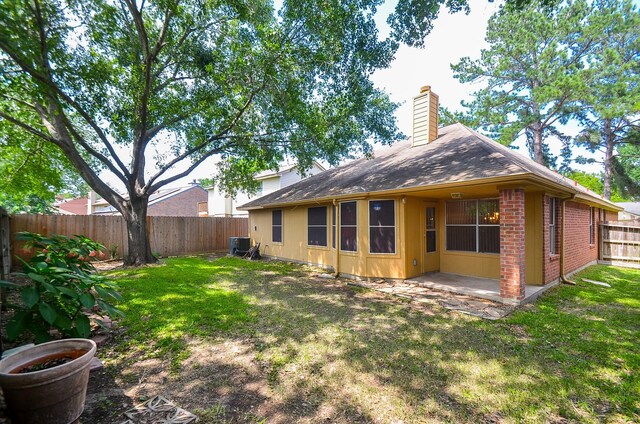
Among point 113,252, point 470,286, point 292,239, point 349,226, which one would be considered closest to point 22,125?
point 113,252

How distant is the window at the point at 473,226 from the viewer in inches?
287

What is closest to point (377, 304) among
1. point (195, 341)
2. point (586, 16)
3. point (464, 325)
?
point (464, 325)

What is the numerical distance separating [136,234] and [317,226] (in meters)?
6.77

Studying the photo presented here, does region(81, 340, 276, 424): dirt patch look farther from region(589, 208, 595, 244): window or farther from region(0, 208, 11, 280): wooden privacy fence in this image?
region(589, 208, 595, 244): window

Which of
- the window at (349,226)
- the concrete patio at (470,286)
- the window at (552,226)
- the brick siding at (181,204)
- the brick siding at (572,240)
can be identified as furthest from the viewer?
the brick siding at (181,204)

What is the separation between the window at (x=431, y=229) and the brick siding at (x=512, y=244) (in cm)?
257

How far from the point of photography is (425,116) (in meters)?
9.69

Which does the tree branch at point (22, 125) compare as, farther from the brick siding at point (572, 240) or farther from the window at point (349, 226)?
the brick siding at point (572, 240)

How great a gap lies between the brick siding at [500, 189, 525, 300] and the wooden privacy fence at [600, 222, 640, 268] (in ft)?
31.2

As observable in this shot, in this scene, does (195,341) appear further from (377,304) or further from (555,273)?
(555,273)

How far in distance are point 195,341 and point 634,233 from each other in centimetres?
1545

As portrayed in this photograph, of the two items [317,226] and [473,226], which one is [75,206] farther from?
[473,226]

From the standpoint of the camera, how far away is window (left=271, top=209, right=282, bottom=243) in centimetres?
1217

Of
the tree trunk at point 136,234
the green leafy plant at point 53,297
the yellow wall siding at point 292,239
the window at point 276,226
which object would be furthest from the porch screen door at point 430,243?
the tree trunk at point 136,234
